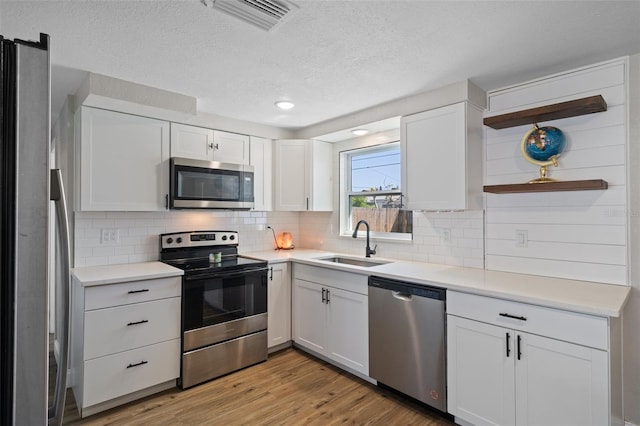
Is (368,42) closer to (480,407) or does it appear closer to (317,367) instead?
(480,407)

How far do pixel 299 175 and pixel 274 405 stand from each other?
226 cm

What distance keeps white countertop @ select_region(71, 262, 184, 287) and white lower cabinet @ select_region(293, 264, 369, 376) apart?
115 centimetres

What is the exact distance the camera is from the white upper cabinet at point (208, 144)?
3.15 m

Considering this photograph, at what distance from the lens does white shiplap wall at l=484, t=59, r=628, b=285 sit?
2164 mm

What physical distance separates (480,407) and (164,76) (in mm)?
2957

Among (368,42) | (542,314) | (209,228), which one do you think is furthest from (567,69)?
(209,228)

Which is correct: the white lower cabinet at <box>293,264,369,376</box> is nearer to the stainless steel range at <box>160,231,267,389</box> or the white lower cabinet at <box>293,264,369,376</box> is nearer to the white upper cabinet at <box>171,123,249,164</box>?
the stainless steel range at <box>160,231,267,389</box>

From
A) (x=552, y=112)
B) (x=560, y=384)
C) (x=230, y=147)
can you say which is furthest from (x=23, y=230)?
(x=230, y=147)

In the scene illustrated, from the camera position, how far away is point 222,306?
117 inches

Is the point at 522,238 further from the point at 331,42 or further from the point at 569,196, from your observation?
the point at 331,42

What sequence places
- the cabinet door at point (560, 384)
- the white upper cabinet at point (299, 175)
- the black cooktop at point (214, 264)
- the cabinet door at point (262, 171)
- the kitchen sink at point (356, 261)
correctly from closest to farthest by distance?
the cabinet door at point (560, 384) < the black cooktop at point (214, 264) < the kitchen sink at point (356, 261) < the cabinet door at point (262, 171) < the white upper cabinet at point (299, 175)

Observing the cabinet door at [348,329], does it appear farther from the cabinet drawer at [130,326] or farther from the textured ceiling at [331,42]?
the textured ceiling at [331,42]

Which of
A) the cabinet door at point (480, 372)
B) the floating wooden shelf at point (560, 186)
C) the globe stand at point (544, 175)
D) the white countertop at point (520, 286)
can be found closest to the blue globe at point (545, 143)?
the globe stand at point (544, 175)

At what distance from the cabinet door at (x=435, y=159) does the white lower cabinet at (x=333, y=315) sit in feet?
2.67
